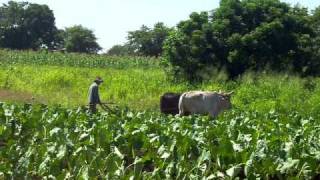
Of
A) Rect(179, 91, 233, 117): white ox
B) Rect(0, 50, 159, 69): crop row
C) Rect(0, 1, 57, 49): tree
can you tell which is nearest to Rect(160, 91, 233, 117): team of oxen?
→ Rect(179, 91, 233, 117): white ox

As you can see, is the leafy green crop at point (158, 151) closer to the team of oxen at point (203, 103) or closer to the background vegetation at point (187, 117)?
the background vegetation at point (187, 117)

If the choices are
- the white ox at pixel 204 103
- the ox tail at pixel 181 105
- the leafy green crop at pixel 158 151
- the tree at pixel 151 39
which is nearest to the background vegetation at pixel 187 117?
the leafy green crop at pixel 158 151

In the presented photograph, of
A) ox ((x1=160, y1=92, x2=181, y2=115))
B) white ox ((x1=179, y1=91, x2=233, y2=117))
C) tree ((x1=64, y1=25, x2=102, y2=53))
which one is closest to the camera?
white ox ((x1=179, y1=91, x2=233, y2=117))

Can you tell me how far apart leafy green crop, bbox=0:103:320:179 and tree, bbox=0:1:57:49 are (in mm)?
65375

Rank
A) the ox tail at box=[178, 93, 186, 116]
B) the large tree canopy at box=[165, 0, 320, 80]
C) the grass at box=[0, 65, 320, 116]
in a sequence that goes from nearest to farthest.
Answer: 1. the ox tail at box=[178, 93, 186, 116]
2. the grass at box=[0, 65, 320, 116]
3. the large tree canopy at box=[165, 0, 320, 80]

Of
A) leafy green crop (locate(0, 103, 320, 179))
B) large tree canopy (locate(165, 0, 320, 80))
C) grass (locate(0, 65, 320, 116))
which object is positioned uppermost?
large tree canopy (locate(165, 0, 320, 80))

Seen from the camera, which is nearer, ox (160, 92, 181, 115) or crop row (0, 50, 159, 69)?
ox (160, 92, 181, 115)

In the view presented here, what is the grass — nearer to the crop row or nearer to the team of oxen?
the team of oxen

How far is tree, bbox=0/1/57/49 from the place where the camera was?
247 ft

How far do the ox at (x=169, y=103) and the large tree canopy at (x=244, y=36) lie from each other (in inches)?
251

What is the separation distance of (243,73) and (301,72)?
7.51ft

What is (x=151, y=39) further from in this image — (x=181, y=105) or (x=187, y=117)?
(x=187, y=117)

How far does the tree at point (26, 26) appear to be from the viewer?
7531 centimetres

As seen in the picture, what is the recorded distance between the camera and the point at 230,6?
25781 millimetres
